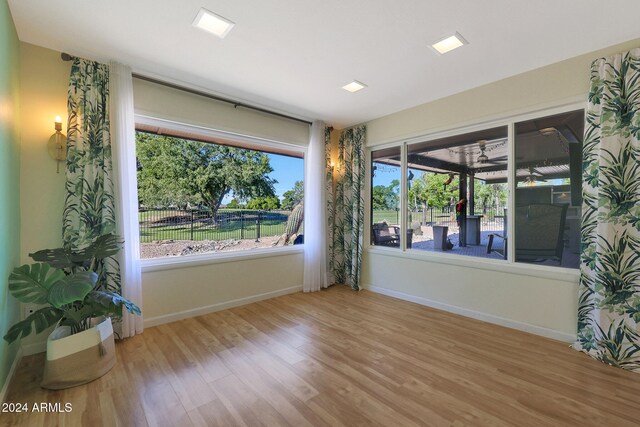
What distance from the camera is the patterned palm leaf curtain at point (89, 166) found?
2.43 m

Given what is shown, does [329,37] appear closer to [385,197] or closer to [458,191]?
[458,191]

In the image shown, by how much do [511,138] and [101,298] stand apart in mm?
4275

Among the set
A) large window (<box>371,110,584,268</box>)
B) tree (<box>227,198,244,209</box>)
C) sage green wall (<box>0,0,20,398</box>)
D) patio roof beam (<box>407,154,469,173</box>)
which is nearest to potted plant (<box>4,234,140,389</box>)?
sage green wall (<box>0,0,20,398</box>)

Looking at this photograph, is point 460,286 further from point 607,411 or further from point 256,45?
point 256,45

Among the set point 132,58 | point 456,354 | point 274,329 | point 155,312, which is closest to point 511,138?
point 456,354

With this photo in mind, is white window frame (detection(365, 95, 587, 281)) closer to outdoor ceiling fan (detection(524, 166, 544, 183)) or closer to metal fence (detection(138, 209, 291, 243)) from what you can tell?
outdoor ceiling fan (detection(524, 166, 544, 183))

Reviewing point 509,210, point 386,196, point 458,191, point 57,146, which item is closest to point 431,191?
point 458,191

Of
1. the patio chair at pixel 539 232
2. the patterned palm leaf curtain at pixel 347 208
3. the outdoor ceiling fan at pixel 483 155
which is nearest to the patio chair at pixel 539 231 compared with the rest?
the patio chair at pixel 539 232

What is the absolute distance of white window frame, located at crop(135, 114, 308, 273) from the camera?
9.70ft

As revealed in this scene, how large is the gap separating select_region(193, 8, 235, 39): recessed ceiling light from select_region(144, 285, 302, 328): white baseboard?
9.60 feet

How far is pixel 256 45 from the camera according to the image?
2342mm

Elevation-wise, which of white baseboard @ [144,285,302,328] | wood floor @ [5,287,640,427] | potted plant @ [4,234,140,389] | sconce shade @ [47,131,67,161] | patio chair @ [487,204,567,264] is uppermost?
sconce shade @ [47,131,67,161]

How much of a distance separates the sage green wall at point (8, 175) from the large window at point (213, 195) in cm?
94

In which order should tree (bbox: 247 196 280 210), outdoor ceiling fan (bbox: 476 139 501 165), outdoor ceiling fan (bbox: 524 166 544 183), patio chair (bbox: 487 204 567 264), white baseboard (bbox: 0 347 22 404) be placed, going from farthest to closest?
1. tree (bbox: 247 196 280 210)
2. outdoor ceiling fan (bbox: 476 139 501 165)
3. outdoor ceiling fan (bbox: 524 166 544 183)
4. patio chair (bbox: 487 204 567 264)
5. white baseboard (bbox: 0 347 22 404)
